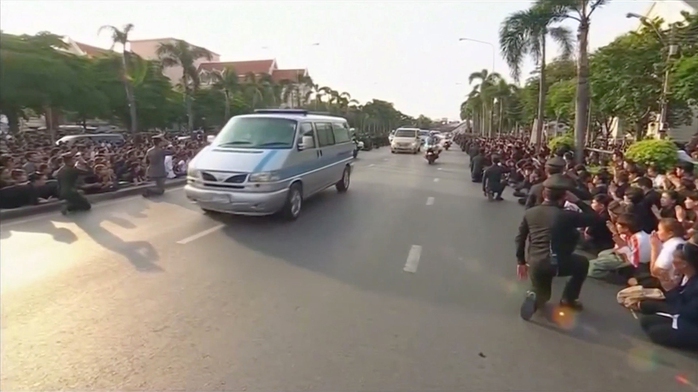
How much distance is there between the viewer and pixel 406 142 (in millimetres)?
36469

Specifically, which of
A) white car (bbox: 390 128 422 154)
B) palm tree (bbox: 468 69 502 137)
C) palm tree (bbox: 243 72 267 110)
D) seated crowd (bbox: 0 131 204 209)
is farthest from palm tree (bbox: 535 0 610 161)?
palm tree (bbox: 243 72 267 110)

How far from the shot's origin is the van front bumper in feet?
29.5

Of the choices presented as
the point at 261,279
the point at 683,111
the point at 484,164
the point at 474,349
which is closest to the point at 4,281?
the point at 261,279

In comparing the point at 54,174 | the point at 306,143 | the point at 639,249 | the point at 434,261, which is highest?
the point at 306,143

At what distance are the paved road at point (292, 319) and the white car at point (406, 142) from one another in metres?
27.8

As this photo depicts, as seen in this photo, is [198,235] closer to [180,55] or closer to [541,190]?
[541,190]

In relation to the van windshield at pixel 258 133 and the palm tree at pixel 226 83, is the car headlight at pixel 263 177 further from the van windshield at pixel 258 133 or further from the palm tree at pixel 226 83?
the palm tree at pixel 226 83

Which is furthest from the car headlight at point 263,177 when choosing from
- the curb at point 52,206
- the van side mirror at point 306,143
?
the curb at point 52,206

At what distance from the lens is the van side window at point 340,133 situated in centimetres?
1329

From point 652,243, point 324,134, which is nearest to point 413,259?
point 652,243

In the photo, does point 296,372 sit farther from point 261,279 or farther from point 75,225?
point 75,225

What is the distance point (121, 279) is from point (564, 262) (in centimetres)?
485

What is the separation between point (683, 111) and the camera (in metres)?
24.6

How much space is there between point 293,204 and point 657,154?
34.2 ft
